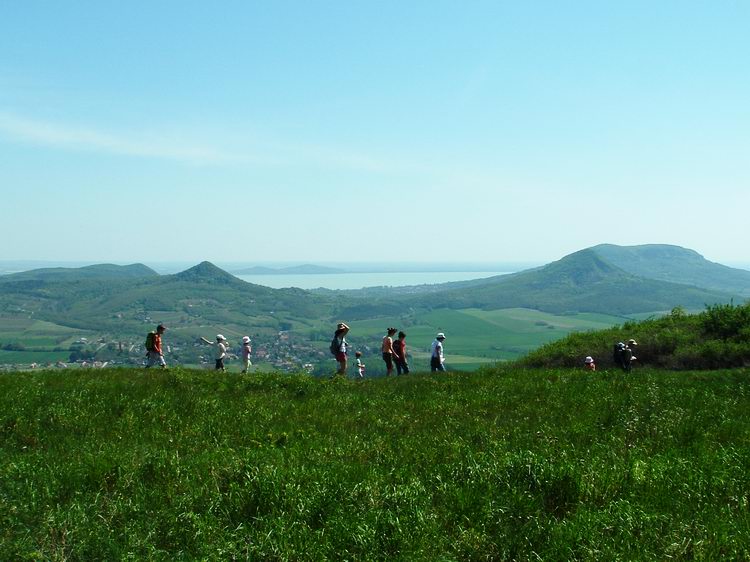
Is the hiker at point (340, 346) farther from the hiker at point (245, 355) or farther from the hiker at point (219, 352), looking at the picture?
the hiker at point (219, 352)

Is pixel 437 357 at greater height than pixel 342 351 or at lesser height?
lesser

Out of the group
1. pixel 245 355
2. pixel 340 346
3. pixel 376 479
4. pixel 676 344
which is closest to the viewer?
pixel 376 479

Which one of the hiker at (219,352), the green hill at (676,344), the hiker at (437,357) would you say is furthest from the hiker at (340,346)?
the green hill at (676,344)

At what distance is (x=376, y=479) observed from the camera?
8.43m

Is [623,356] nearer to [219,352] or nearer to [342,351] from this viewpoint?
[342,351]

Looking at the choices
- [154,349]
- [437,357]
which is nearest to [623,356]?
[437,357]

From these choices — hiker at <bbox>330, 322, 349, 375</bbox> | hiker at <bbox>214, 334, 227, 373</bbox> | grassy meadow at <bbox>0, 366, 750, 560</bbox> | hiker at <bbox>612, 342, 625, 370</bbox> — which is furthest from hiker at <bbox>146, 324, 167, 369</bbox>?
hiker at <bbox>612, 342, 625, 370</bbox>

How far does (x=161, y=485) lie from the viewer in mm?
8727

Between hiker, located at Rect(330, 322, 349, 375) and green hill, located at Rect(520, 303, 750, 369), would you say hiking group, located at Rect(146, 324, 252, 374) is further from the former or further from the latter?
green hill, located at Rect(520, 303, 750, 369)

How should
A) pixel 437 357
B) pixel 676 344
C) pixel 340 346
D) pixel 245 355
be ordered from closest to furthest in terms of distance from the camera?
1. pixel 340 346
2. pixel 245 355
3. pixel 437 357
4. pixel 676 344

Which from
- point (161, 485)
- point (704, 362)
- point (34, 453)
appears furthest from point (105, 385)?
point (704, 362)

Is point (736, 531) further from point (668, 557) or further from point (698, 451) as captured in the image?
point (698, 451)

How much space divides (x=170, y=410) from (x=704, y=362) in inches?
1005

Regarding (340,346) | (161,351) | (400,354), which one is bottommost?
(400,354)
